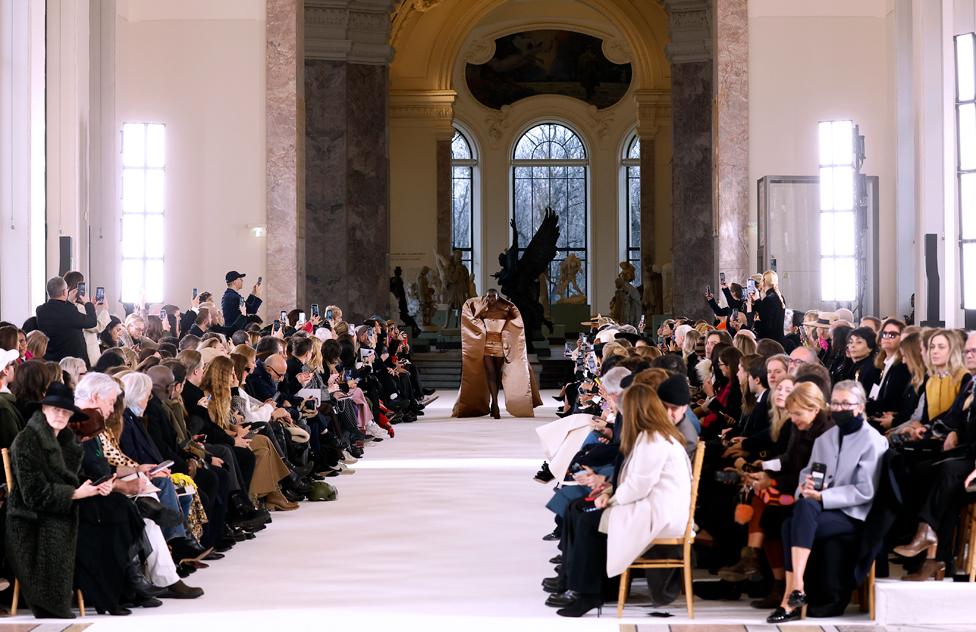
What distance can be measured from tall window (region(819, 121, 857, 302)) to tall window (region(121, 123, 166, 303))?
26.9 feet

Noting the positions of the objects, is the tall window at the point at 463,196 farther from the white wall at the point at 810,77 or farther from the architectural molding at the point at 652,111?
the white wall at the point at 810,77

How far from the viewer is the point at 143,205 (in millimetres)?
17906

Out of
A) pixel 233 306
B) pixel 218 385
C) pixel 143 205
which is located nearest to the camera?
pixel 218 385

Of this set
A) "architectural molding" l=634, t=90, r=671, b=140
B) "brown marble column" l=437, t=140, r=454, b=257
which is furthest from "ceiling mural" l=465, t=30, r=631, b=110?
"brown marble column" l=437, t=140, r=454, b=257

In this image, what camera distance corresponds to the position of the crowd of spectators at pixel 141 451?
6383mm

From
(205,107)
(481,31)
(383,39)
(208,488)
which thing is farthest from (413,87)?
(208,488)

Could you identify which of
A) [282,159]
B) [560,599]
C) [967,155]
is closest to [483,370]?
[282,159]

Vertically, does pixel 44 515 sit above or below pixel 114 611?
above

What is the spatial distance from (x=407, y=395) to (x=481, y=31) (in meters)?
18.4

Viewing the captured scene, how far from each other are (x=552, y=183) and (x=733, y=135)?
62.6ft

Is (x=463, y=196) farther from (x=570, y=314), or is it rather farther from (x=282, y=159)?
(x=282, y=159)

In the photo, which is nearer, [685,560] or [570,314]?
[685,560]

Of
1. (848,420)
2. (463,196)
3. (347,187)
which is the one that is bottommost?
(848,420)

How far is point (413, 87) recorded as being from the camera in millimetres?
32438
